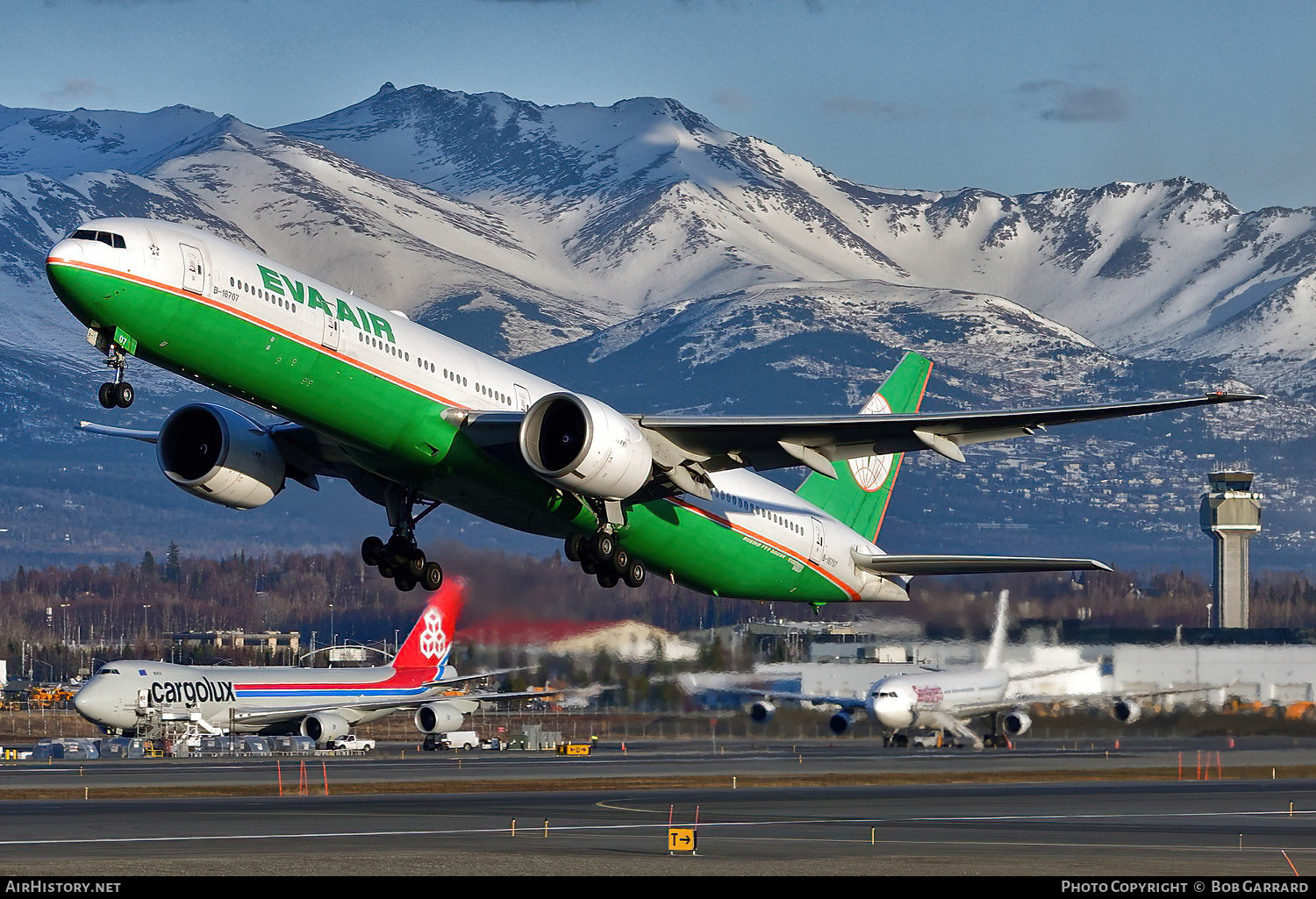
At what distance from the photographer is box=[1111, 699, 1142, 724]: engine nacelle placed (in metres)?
72.9

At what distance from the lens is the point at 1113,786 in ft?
191

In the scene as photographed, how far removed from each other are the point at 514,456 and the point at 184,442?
810 centimetres

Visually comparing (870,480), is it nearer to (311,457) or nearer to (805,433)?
(805,433)

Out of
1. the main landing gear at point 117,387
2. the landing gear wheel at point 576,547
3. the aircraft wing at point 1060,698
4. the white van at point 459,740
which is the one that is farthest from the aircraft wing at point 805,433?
the white van at point 459,740

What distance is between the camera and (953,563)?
1934 inches

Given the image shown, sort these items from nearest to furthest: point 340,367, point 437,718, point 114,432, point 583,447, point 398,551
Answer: point 340,367, point 583,447, point 398,551, point 114,432, point 437,718

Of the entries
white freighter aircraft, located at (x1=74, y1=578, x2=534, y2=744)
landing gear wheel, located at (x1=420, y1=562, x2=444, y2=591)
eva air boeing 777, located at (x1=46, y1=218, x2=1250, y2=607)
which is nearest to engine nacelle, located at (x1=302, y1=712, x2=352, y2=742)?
white freighter aircraft, located at (x1=74, y1=578, x2=534, y2=744)

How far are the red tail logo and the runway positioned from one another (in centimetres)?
1223

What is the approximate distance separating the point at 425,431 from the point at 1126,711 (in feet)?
140

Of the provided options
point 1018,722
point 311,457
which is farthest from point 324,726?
point 311,457

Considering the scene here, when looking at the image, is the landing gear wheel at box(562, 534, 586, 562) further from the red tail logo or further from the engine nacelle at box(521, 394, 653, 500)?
the red tail logo

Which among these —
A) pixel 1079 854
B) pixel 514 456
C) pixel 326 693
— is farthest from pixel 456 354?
pixel 326 693

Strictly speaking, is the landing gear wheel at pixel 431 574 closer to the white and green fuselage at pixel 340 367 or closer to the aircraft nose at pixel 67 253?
the white and green fuselage at pixel 340 367

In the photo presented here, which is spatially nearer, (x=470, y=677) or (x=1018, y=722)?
(x=1018, y=722)
